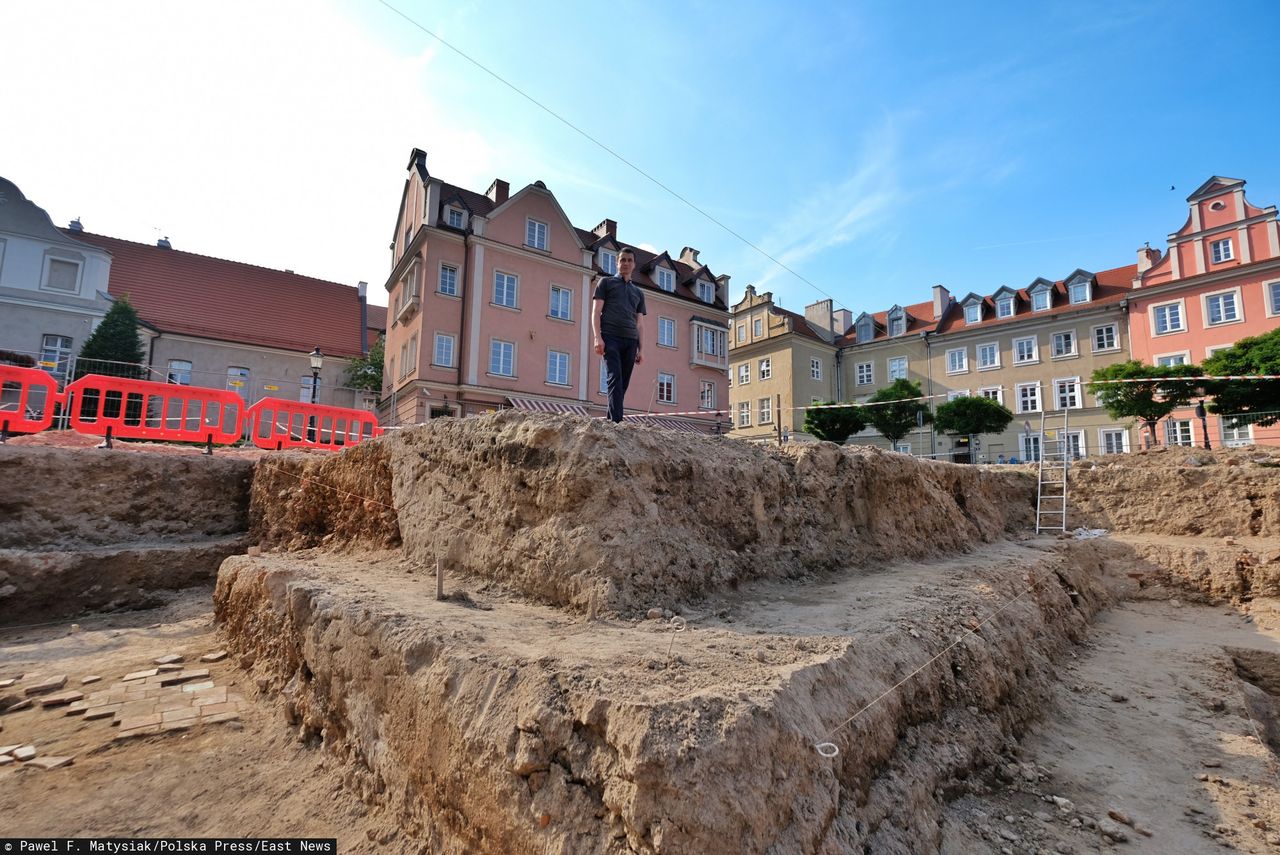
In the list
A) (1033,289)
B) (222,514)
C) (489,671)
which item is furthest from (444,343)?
(1033,289)

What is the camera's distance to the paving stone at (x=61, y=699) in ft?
12.7

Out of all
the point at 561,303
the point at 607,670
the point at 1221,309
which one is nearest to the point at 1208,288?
the point at 1221,309

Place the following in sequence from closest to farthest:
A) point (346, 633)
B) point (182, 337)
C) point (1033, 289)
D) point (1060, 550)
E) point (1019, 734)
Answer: point (346, 633), point (1019, 734), point (1060, 550), point (182, 337), point (1033, 289)

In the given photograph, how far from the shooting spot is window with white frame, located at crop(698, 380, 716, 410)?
28234 millimetres

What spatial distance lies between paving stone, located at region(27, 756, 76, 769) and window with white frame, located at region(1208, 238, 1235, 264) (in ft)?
130

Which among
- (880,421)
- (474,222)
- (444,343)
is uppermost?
(474,222)

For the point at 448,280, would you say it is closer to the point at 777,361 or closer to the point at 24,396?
the point at 24,396

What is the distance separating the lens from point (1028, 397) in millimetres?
30984

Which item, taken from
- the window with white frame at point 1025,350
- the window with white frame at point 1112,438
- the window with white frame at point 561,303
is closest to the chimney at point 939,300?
the window with white frame at point 1025,350

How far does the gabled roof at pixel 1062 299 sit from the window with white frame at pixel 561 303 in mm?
25636

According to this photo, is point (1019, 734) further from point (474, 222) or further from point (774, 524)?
point (474, 222)

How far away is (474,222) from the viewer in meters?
21.2

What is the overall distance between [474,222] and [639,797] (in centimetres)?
2259

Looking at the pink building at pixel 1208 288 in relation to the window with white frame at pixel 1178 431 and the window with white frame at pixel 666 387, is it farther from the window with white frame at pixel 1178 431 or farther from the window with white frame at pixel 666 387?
the window with white frame at pixel 666 387
